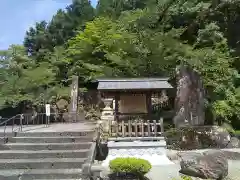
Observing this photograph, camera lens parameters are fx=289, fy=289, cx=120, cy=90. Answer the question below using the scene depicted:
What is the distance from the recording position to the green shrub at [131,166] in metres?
9.81

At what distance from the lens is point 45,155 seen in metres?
11.5

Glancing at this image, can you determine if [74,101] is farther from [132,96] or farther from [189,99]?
[189,99]

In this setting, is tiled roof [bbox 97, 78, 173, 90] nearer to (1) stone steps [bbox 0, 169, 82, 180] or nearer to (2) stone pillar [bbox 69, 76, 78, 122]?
(1) stone steps [bbox 0, 169, 82, 180]

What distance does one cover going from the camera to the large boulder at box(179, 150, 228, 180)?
10.1 m

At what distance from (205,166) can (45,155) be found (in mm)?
6127

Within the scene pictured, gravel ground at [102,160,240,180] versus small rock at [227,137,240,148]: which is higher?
small rock at [227,137,240,148]

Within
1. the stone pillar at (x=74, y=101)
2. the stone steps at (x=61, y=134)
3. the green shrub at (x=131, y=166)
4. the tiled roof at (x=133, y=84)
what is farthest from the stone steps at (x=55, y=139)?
the stone pillar at (x=74, y=101)

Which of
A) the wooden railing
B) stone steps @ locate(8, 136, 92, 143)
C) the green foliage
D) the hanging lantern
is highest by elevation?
the green foliage

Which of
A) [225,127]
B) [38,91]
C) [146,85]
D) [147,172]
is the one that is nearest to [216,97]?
[225,127]

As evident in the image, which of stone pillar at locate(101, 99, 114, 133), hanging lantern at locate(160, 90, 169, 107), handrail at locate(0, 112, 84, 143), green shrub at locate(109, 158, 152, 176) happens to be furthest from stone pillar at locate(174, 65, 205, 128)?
handrail at locate(0, 112, 84, 143)

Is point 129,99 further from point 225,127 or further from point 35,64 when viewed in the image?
point 35,64

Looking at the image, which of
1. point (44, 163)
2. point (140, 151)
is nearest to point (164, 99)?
point (140, 151)

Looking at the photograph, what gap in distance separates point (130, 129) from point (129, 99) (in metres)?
2.27

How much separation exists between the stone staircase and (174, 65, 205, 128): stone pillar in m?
5.49
